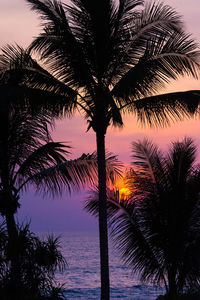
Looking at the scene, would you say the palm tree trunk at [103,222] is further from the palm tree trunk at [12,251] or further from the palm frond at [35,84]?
the palm tree trunk at [12,251]

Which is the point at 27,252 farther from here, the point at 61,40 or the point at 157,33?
the point at 157,33

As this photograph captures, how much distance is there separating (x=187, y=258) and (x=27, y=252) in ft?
15.1

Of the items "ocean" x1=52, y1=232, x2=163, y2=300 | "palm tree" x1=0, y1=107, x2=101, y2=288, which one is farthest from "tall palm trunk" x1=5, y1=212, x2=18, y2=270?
"ocean" x1=52, y1=232, x2=163, y2=300

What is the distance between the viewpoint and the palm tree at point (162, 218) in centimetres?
1398

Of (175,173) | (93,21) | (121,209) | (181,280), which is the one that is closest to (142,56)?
(93,21)

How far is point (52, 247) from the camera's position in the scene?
1552 centimetres

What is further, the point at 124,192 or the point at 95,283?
the point at 95,283

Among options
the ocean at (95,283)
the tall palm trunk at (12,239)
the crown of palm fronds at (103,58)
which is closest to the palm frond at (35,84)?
the crown of palm fronds at (103,58)

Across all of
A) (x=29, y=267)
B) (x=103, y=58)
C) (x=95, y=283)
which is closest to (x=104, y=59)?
(x=103, y=58)

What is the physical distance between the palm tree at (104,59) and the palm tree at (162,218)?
8.23ft

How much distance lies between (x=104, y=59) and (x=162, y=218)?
4.97 meters

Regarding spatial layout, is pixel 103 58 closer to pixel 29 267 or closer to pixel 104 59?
pixel 104 59

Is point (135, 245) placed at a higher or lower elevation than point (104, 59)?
lower

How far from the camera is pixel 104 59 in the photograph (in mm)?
12422
